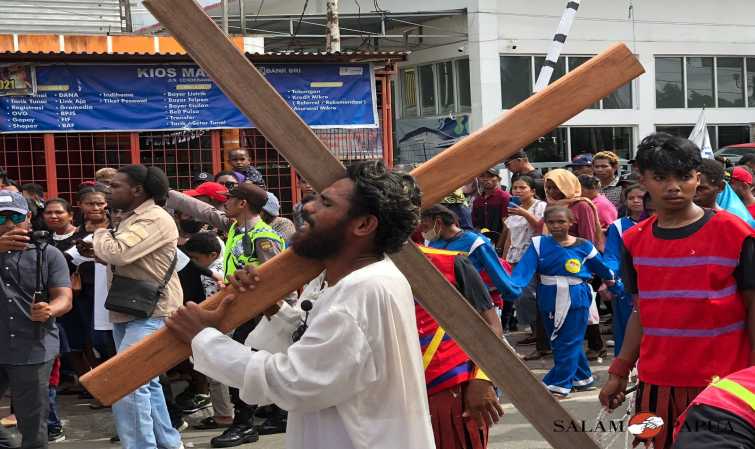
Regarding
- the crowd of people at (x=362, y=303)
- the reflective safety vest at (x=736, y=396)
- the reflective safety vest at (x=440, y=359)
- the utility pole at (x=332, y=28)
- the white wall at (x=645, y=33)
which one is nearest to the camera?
the reflective safety vest at (x=736, y=396)

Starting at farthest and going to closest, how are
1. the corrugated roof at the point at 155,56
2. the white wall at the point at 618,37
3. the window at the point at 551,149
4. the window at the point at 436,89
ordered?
1. the window at the point at 551,149
2. the window at the point at 436,89
3. the white wall at the point at 618,37
4. the corrugated roof at the point at 155,56

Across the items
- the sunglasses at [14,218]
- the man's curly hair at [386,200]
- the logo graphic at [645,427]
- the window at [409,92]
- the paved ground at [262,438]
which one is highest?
the window at [409,92]

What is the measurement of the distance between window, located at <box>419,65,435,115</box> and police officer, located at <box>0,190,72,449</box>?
22235mm

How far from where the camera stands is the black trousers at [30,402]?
240 inches

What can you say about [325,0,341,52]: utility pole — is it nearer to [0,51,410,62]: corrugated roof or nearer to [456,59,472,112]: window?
[0,51,410,62]: corrugated roof

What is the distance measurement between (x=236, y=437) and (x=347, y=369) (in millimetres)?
4610

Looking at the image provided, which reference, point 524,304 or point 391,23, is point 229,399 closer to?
point 524,304

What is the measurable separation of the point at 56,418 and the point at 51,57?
6.97 meters

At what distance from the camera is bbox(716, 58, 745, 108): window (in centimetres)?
2911

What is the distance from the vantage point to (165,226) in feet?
20.3

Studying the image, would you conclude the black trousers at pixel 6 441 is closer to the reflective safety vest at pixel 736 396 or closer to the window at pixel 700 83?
the reflective safety vest at pixel 736 396

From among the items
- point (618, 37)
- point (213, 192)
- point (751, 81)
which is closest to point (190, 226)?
point (213, 192)

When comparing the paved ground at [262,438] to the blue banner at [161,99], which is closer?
the paved ground at [262,438]

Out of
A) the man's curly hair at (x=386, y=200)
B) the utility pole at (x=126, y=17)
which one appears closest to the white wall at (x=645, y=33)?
the utility pole at (x=126, y=17)
